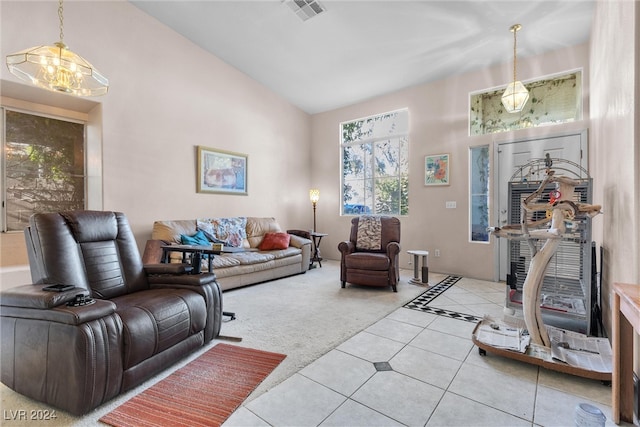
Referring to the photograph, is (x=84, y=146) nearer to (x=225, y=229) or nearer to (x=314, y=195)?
(x=225, y=229)

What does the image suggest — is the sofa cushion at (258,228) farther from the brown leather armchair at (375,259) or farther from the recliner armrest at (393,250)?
the recliner armrest at (393,250)

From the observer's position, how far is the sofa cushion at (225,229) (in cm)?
429

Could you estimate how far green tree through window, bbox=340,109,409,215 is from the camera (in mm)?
5477

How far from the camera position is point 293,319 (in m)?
→ 2.84

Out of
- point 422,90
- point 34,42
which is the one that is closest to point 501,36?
point 422,90

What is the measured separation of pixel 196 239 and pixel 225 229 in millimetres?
675

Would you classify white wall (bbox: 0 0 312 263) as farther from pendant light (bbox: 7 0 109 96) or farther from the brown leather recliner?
the brown leather recliner

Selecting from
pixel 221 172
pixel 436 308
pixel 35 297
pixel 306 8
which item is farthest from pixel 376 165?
pixel 35 297

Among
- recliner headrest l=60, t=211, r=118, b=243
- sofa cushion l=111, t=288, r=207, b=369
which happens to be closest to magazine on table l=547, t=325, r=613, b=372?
sofa cushion l=111, t=288, r=207, b=369

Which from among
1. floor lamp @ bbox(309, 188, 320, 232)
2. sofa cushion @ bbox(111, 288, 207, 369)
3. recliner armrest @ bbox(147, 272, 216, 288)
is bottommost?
sofa cushion @ bbox(111, 288, 207, 369)

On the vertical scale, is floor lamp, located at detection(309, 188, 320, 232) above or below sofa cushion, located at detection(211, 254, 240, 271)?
above

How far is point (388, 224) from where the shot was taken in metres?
4.30

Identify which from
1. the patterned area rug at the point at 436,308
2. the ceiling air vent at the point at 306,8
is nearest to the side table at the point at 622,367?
the patterned area rug at the point at 436,308

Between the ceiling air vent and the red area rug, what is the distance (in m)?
3.73
